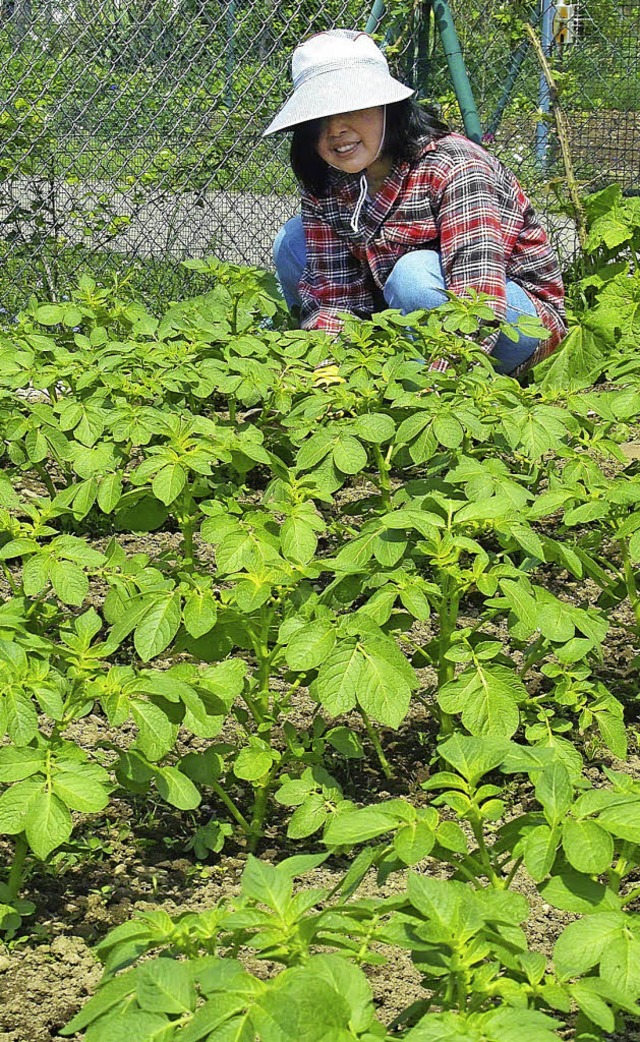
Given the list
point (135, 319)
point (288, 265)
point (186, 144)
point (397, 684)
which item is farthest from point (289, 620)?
point (186, 144)

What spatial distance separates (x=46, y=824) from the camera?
164 centimetres

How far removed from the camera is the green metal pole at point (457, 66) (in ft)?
15.8

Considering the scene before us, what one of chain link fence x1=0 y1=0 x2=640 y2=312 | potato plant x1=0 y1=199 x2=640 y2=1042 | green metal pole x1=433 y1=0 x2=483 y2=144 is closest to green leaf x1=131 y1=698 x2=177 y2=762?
potato plant x1=0 y1=199 x2=640 y2=1042

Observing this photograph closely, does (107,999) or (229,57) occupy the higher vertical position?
(229,57)

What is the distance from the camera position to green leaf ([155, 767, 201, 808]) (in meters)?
1.89

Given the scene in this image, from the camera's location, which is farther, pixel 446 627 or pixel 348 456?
pixel 348 456

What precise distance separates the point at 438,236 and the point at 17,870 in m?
2.53

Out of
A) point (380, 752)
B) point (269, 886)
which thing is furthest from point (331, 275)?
point (269, 886)

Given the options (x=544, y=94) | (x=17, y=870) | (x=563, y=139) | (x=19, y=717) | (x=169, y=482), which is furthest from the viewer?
(x=544, y=94)

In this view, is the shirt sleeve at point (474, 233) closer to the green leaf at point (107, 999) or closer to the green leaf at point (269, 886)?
the green leaf at point (269, 886)

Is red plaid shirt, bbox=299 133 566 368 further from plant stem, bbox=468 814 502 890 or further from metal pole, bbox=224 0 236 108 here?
plant stem, bbox=468 814 502 890

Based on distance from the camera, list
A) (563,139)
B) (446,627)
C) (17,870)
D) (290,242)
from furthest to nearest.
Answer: (563,139) → (290,242) → (446,627) → (17,870)

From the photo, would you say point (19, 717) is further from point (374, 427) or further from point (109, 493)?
point (374, 427)

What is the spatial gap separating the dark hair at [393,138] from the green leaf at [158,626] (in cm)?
221
